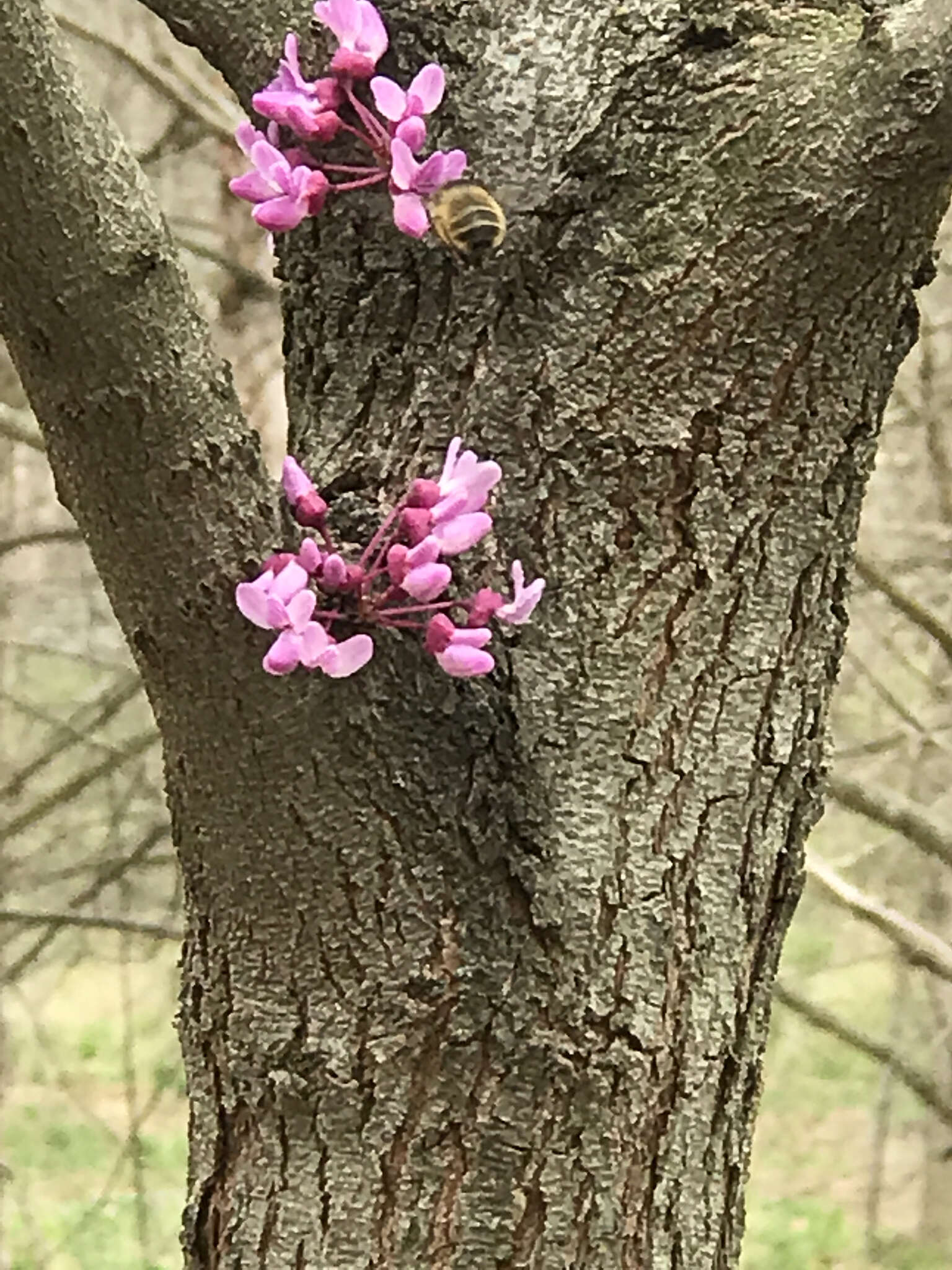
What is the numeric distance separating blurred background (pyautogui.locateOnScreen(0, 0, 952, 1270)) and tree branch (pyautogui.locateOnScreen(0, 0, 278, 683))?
123 centimetres

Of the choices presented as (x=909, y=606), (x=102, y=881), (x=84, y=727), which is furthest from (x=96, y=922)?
(x=909, y=606)

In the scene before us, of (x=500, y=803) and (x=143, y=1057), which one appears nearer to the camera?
(x=500, y=803)

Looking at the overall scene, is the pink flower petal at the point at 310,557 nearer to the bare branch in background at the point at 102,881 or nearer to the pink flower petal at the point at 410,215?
the pink flower petal at the point at 410,215

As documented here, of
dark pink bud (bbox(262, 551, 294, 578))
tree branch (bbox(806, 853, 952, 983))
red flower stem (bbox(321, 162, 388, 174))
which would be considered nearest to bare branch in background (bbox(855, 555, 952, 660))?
tree branch (bbox(806, 853, 952, 983))

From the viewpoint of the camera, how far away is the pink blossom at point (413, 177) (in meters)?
0.68

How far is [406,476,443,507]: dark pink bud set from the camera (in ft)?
2.23

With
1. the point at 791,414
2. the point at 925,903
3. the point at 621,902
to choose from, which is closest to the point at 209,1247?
the point at 621,902

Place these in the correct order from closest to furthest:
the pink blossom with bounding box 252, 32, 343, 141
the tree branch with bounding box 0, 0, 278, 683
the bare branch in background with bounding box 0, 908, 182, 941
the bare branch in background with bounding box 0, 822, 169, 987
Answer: the tree branch with bounding box 0, 0, 278, 683 → the pink blossom with bounding box 252, 32, 343, 141 → the bare branch in background with bounding box 0, 908, 182, 941 → the bare branch in background with bounding box 0, 822, 169, 987

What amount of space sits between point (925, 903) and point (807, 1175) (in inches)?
60.9

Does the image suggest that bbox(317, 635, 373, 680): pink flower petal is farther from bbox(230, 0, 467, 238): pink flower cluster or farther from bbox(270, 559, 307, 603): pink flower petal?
bbox(230, 0, 467, 238): pink flower cluster

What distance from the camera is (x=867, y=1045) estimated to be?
221 cm

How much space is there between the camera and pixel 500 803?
76 centimetres

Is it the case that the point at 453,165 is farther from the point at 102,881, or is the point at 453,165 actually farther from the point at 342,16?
the point at 102,881

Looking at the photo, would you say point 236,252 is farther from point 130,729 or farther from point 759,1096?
point 759,1096
